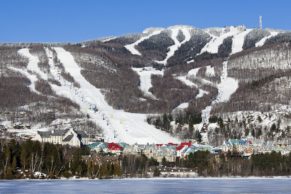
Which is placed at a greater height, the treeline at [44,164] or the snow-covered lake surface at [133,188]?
the treeline at [44,164]

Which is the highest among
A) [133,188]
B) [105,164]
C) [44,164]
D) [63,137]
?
[63,137]

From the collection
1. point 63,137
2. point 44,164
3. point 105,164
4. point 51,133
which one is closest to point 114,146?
point 63,137

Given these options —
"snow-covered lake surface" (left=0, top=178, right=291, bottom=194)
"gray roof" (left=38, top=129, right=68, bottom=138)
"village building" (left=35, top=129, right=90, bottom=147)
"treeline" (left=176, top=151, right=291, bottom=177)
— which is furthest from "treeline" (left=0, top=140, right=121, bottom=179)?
"gray roof" (left=38, top=129, right=68, bottom=138)

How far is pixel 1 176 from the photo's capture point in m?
101

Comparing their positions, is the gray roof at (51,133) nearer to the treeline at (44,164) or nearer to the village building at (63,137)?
the village building at (63,137)

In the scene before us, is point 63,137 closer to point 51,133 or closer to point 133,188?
point 51,133

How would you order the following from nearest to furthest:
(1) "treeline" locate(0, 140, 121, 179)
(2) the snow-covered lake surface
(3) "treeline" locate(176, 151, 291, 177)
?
(2) the snow-covered lake surface, (1) "treeline" locate(0, 140, 121, 179), (3) "treeline" locate(176, 151, 291, 177)

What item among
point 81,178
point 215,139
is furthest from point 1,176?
point 215,139

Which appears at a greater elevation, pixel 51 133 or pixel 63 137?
pixel 51 133

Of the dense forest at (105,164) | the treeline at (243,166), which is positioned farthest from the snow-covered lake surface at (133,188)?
the treeline at (243,166)

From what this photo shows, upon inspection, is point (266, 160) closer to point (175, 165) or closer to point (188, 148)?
point (175, 165)

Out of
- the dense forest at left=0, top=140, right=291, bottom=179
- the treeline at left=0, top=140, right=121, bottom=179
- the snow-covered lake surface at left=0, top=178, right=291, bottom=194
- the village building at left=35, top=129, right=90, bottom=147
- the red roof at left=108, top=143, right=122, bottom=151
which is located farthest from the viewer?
the village building at left=35, top=129, right=90, bottom=147

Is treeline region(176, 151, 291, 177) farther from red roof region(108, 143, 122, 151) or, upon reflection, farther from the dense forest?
red roof region(108, 143, 122, 151)

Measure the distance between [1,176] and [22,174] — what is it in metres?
4.63
